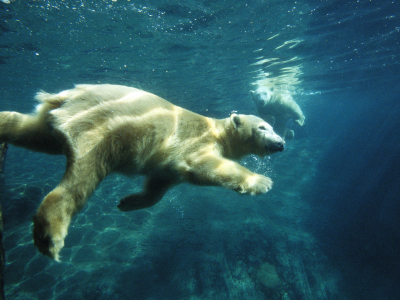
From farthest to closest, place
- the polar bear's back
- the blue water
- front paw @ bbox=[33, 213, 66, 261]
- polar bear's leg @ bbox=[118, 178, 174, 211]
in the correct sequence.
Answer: the blue water < polar bear's leg @ bbox=[118, 178, 174, 211] < the polar bear's back < front paw @ bbox=[33, 213, 66, 261]

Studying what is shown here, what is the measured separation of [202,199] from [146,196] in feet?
30.7

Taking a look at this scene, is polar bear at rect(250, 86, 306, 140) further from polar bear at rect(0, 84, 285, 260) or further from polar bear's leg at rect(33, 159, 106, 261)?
polar bear's leg at rect(33, 159, 106, 261)

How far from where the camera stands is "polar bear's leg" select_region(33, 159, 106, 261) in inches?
58.0

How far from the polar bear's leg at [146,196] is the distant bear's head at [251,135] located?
119 cm

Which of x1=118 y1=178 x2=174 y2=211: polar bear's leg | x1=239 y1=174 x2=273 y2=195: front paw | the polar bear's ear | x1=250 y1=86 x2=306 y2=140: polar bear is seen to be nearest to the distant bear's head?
the polar bear's ear

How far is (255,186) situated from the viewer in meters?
2.05

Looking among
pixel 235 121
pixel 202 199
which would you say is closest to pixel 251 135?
pixel 235 121

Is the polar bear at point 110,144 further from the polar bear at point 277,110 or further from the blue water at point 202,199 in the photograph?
the polar bear at point 277,110

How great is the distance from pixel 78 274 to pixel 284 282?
7.27 metres

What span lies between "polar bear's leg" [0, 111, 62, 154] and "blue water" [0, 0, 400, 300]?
210cm

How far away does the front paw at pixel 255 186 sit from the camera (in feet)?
6.61

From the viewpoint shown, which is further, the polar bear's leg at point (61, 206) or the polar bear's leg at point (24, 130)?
the polar bear's leg at point (24, 130)

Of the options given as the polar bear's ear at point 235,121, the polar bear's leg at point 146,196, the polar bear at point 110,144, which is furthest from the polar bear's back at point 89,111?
the polar bear's ear at point 235,121

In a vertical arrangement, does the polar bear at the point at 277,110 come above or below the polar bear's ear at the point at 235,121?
below
